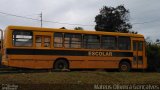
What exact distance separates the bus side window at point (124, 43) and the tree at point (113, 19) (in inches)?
1624

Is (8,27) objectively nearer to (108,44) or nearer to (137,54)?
(108,44)

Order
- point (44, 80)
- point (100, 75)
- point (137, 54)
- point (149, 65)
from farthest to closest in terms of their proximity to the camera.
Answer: point (149, 65), point (137, 54), point (100, 75), point (44, 80)

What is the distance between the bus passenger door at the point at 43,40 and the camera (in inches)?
885

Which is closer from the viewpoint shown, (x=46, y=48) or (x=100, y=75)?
(x=100, y=75)

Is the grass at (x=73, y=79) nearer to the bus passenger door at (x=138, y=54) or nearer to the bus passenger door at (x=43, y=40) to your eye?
the bus passenger door at (x=43, y=40)

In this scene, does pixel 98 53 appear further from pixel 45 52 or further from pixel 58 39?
pixel 45 52

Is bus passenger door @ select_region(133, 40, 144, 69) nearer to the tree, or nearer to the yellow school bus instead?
the yellow school bus

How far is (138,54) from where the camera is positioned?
26.4m

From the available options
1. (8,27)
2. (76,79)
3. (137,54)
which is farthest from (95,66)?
(76,79)

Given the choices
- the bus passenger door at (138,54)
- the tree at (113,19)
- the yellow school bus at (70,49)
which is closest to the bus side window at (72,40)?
the yellow school bus at (70,49)

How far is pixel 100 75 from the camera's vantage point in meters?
17.7

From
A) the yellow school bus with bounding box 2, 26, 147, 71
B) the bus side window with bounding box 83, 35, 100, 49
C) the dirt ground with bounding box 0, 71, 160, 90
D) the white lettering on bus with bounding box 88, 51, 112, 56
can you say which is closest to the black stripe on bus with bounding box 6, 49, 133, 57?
the yellow school bus with bounding box 2, 26, 147, 71

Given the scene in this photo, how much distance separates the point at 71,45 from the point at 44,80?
8.69m

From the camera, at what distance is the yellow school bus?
71.7 ft
